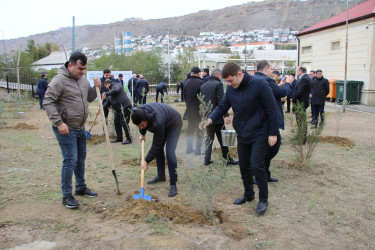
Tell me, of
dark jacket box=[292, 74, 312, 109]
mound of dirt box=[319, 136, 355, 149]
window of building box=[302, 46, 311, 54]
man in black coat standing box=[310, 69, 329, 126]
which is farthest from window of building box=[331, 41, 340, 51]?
mound of dirt box=[319, 136, 355, 149]

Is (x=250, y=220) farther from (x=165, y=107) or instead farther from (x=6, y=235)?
(x=6, y=235)

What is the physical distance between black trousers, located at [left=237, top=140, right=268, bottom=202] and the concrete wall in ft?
41.7

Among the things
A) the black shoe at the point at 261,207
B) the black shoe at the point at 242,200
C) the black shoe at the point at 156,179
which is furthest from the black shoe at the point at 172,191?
the black shoe at the point at 261,207

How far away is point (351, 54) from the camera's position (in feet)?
50.2

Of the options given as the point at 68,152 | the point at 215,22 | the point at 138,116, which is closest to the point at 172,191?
the point at 138,116

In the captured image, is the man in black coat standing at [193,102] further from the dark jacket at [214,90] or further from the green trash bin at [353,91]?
the green trash bin at [353,91]

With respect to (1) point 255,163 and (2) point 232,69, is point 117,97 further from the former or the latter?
(1) point 255,163

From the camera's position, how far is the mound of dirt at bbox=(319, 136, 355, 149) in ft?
23.0

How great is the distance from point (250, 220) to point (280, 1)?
379 feet

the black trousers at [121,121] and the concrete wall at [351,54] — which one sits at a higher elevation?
the concrete wall at [351,54]

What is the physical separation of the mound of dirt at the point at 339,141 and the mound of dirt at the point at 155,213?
4.77 metres

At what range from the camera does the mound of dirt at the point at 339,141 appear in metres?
7.00

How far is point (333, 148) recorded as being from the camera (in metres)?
6.80

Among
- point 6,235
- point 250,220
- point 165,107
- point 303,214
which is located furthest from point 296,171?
point 6,235
